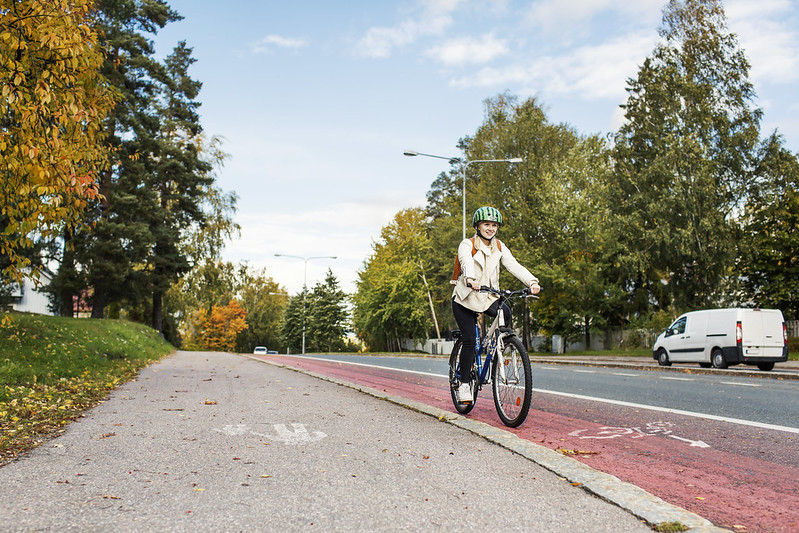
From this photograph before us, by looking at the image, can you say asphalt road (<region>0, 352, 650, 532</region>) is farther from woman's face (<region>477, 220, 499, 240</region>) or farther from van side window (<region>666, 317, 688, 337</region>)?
van side window (<region>666, 317, 688, 337</region>)

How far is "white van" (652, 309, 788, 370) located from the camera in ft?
60.7

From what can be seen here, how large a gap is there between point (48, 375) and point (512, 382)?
777 cm

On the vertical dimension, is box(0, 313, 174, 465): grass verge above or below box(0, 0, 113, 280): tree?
below

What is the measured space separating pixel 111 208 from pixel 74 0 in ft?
67.9

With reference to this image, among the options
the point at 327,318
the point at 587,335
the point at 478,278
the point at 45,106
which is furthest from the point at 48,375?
the point at 327,318

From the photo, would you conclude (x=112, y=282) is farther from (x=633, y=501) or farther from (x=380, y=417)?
(x=633, y=501)

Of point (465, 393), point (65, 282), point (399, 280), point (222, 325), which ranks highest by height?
point (399, 280)

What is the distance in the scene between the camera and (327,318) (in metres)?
74.4

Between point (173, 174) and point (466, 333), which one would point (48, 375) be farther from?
point (173, 174)

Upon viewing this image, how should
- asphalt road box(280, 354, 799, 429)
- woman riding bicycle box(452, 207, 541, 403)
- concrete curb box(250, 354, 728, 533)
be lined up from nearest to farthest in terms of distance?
concrete curb box(250, 354, 728, 533) < woman riding bicycle box(452, 207, 541, 403) < asphalt road box(280, 354, 799, 429)

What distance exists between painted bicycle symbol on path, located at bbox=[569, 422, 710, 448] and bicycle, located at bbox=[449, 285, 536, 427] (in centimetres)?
58

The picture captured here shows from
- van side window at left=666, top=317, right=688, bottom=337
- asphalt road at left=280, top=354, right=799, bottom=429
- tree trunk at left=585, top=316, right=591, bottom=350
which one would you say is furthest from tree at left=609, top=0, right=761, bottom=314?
asphalt road at left=280, top=354, right=799, bottom=429

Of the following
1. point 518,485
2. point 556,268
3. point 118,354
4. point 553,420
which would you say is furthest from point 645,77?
point 518,485

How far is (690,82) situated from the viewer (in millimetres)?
34062
